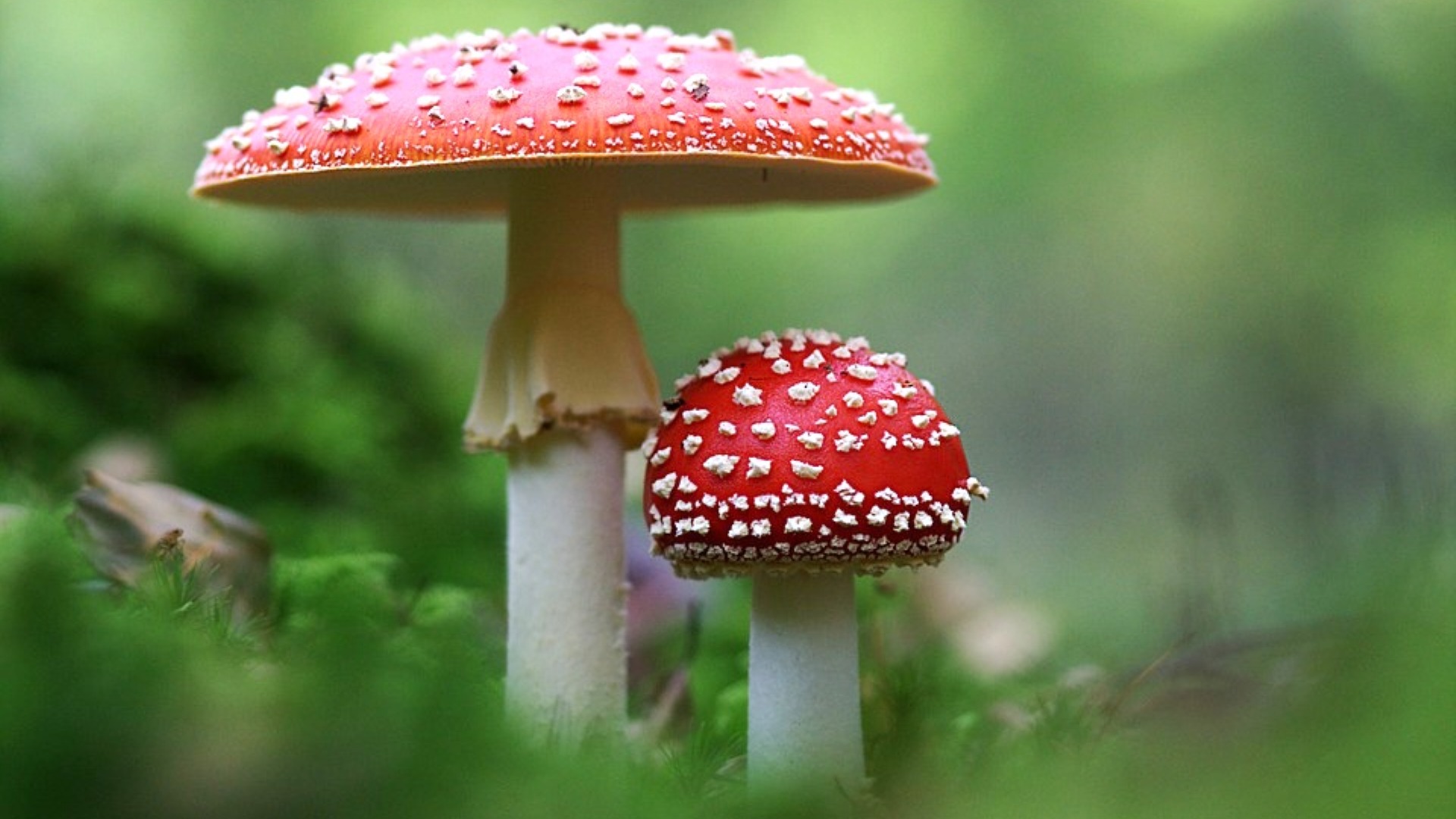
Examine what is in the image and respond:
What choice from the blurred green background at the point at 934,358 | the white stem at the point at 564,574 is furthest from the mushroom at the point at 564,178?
the blurred green background at the point at 934,358

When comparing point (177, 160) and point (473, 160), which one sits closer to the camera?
point (473, 160)

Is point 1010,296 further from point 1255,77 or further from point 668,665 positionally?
point 668,665

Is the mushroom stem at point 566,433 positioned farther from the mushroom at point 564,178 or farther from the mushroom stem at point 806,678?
the mushroom stem at point 806,678

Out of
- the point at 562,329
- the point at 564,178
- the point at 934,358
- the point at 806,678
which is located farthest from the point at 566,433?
the point at 934,358

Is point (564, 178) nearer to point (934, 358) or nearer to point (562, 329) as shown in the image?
point (562, 329)

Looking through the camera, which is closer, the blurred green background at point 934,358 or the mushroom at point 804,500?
the blurred green background at point 934,358

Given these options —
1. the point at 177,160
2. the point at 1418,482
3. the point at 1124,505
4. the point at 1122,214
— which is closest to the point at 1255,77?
the point at 1122,214
